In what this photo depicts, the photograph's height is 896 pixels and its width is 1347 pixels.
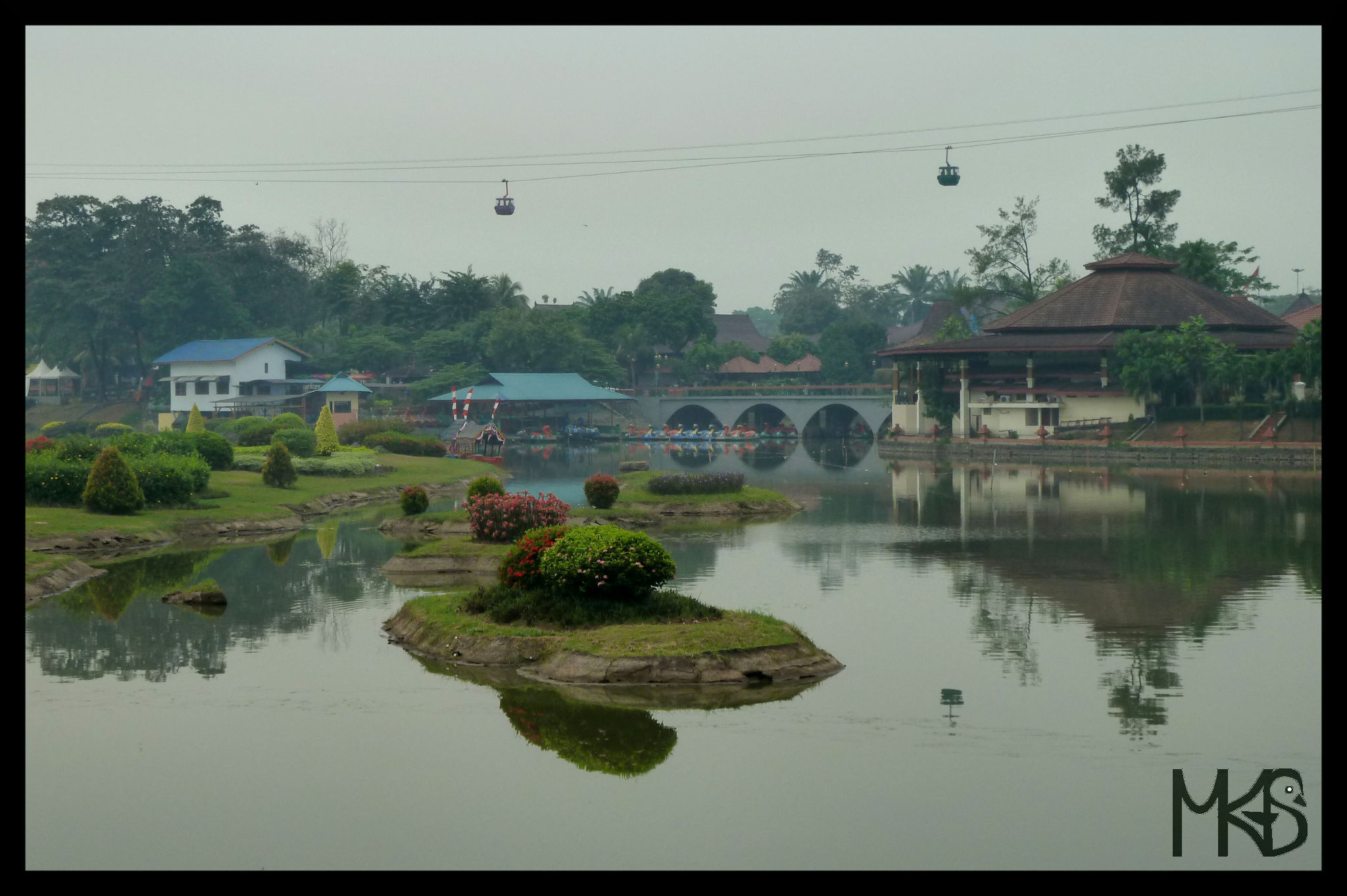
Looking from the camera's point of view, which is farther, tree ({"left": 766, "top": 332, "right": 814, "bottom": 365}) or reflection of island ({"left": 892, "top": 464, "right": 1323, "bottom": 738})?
tree ({"left": 766, "top": 332, "right": 814, "bottom": 365})

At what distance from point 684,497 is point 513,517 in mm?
14898

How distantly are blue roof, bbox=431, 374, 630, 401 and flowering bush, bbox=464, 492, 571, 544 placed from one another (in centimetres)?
7095

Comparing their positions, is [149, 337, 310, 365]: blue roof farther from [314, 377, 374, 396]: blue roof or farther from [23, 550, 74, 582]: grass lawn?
[23, 550, 74, 582]: grass lawn

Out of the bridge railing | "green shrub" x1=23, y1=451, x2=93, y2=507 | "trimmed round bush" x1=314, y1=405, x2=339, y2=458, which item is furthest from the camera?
the bridge railing

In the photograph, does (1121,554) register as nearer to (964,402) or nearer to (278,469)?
(278,469)

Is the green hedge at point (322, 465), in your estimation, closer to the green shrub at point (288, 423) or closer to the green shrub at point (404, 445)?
the green shrub at point (288, 423)

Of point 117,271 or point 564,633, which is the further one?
point 117,271

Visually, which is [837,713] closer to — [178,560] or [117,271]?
[178,560]

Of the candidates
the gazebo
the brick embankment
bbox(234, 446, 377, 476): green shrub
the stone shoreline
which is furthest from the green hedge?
the gazebo

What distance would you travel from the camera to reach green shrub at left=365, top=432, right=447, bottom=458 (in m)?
74.4

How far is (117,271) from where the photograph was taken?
122 meters

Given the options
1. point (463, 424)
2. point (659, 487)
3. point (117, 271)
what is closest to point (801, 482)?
point (659, 487)

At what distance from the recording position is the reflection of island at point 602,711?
1673cm

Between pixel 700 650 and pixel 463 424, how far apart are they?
82.1 meters
